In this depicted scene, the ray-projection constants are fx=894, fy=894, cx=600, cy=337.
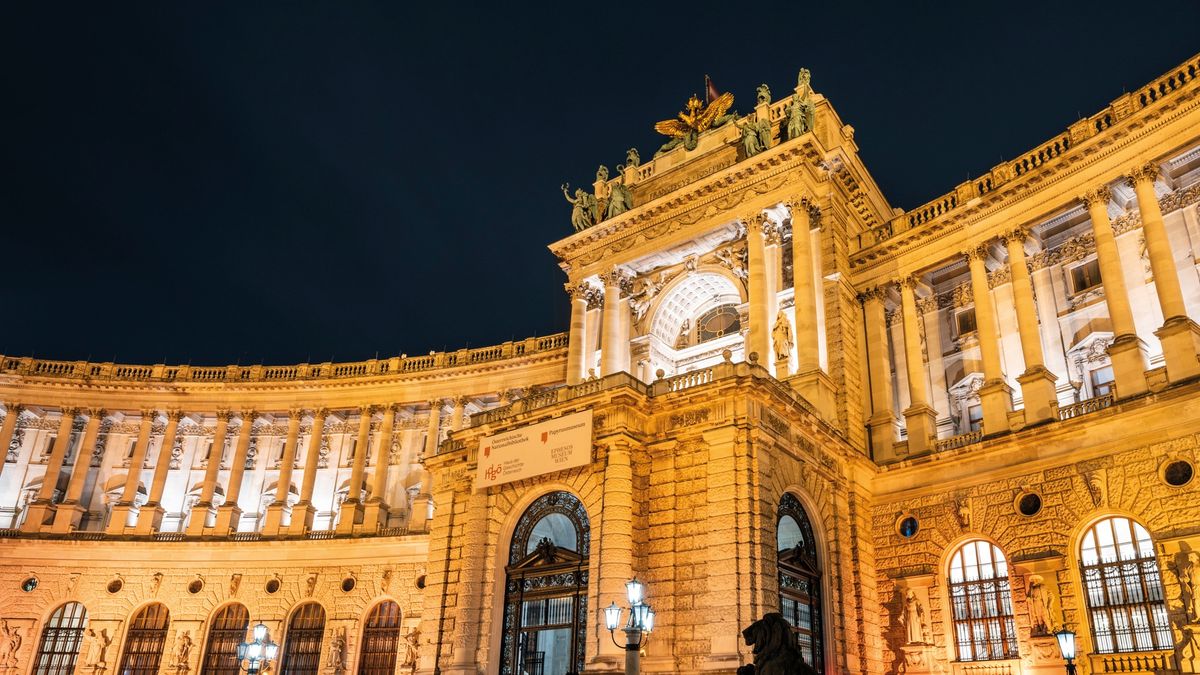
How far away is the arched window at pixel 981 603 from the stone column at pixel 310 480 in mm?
28654

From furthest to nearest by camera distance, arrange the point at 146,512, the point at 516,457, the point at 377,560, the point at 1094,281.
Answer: the point at 146,512 → the point at 377,560 → the point at 1094,281 → the point at 516,457

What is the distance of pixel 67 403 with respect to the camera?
44906mm

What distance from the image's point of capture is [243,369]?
152 feet

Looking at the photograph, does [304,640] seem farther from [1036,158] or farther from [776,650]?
[1036,158]

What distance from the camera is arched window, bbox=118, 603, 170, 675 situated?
128ft

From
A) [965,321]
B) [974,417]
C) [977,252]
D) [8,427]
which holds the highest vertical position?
[977,252]

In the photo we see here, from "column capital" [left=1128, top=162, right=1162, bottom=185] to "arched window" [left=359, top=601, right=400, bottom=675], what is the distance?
3172 cm

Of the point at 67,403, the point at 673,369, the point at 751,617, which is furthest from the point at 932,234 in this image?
the point at 67,403

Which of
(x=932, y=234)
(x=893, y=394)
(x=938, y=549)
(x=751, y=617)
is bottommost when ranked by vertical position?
(x=751, y=617)

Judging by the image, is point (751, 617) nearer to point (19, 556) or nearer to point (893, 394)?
point (893, 394)

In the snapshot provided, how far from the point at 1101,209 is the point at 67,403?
4618cm

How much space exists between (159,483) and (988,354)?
37371 millimetres

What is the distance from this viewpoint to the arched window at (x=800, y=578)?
24.4m

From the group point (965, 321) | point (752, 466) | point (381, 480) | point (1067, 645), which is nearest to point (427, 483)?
point (381, 480)
